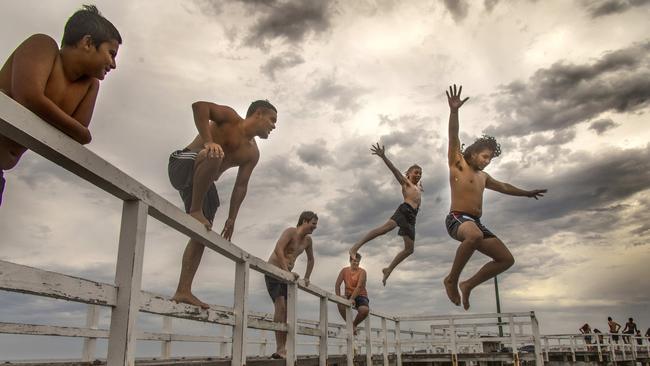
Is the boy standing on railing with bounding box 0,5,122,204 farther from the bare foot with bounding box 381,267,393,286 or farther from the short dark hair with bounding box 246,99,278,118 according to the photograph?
the bare foot with bounding box 381,267,393,286

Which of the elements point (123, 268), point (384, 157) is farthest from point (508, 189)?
point (123, 268)

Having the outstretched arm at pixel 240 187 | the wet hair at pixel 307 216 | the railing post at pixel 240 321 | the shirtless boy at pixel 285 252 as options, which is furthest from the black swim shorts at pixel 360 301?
the railing post at pixel 240 321

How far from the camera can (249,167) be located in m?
4.88

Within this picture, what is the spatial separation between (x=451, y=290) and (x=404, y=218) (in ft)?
11.9

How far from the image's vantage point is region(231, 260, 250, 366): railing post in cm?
388

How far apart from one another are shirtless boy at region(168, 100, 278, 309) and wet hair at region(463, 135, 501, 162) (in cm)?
272

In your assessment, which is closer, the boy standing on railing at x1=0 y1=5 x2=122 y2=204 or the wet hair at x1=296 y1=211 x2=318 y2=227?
the boy standing on railing at x1=0 y1=5 x2=122 y2=204

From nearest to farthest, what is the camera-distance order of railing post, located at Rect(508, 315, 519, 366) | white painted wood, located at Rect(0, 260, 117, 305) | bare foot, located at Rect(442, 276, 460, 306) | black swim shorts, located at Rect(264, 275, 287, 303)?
white painted wood, located at Rect(0, 260, 117, 305)
bare foot, located at Rect(442, 276, 460, 306)
black swim shorts, located at Rect(264, 275, 287, 303)
railing post, located at Rect(508, 315, 519, 366)

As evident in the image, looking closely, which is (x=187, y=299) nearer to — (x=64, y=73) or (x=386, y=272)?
(x=64, y=73)

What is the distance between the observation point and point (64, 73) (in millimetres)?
2354

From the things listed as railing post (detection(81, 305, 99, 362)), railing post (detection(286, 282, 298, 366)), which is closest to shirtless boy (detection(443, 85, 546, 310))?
A: railing post (detection(286, 282, 298, 366))

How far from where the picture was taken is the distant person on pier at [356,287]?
9.32 metres

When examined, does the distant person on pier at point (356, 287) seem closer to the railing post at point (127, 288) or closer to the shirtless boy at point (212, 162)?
the shirtless boy at point (212, 162)

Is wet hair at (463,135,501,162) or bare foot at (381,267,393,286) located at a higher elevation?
wet hair at (463,135,501,162)
